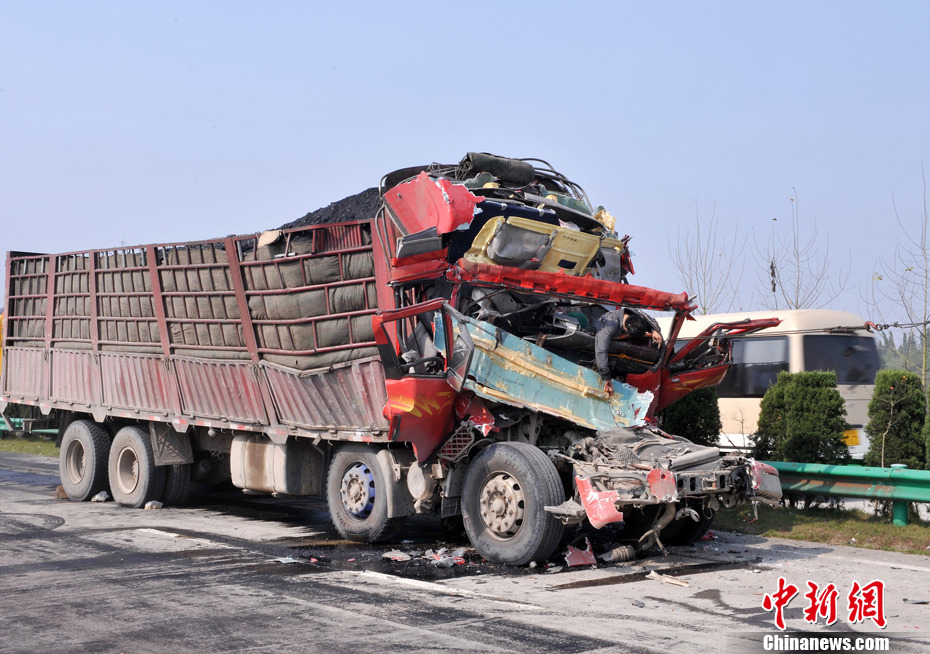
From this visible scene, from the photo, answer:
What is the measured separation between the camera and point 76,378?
46.0ft

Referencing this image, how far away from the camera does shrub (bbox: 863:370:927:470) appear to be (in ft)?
36.7

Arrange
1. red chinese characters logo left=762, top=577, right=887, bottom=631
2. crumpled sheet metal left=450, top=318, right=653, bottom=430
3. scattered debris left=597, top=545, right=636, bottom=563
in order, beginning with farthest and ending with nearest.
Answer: crumpled sheet metal left=450, top=318, right=653, bottom=430, scattered debris left=597, top=545, right=636, bottom=563, red chinese characters logo left=762, top=577, right=887, bottom=631

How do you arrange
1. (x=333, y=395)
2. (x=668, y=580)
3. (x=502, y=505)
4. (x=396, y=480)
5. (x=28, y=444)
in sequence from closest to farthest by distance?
(x=668, y=580), (x=502, y=505), (x=396, y=480), (x=333, y=395), (x=28, y=444)

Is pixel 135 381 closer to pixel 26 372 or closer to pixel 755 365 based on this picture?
pixel 26 372

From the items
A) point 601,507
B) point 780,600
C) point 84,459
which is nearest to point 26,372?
point 84,459

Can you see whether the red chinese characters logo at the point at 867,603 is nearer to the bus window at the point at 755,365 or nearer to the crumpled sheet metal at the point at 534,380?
the crumpled sheet metal at the point at 534,380

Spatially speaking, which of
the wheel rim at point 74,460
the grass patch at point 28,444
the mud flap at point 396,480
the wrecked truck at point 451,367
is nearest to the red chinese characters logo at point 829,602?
the wrecked truck at point 451,367

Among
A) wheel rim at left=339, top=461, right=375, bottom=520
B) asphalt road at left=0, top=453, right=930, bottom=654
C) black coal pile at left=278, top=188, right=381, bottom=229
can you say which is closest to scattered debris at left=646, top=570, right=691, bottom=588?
asphalt road at left=0, top=453, right=930, bottom=654

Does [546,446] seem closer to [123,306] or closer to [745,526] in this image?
[745,526]

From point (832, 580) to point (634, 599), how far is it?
1.88 meters

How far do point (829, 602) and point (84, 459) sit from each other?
36.1 feet

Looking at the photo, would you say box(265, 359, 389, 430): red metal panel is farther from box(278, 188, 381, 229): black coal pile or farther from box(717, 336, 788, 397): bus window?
box(717, 336, 788, 397): bus window

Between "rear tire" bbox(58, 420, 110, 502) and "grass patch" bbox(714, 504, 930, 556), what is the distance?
8687 mm

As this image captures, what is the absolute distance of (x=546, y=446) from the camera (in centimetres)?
888
